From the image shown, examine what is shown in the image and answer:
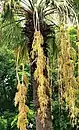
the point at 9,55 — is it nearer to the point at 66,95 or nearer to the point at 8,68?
the point at 8,68

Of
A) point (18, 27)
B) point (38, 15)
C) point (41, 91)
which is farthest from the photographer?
point (18, 27)

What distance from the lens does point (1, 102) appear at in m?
9.50

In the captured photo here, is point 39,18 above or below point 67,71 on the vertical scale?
above

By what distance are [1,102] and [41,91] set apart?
6.13 m

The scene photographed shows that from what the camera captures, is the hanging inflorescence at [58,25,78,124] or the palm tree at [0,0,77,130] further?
the palm tree at [0,0,77,130]

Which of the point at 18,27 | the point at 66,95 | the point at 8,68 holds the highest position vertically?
the point at 18,27

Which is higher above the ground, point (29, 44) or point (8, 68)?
point (29, 44)

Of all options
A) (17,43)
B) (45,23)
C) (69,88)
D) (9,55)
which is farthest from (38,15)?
(9,55)

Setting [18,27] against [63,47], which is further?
[18,27]

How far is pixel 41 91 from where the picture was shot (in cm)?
348

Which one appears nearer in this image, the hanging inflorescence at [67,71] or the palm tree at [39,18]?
the hanging inflorescence at [67,71]

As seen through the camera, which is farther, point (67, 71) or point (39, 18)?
point (39, 18)

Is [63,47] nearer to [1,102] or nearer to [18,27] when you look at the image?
[18,27]

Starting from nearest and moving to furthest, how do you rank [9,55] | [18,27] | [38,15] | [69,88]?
[69,88] → [38,15] → [18,27] → [9,55]
